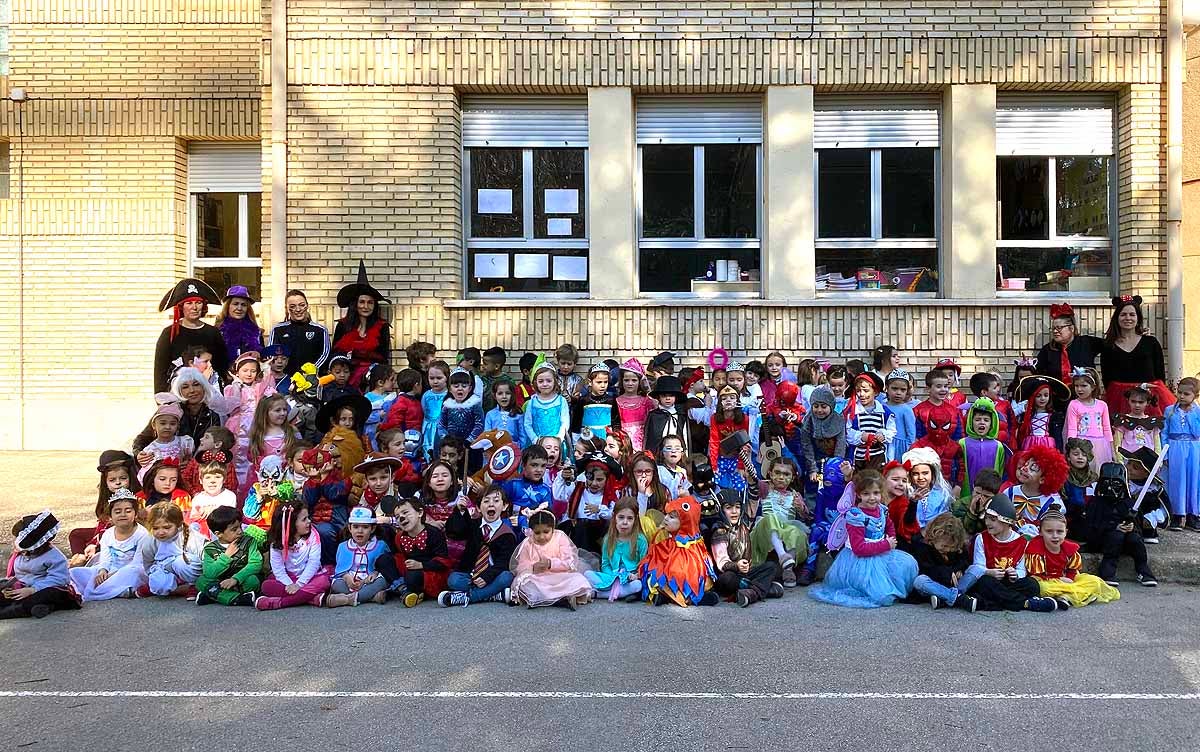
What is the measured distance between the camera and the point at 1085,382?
9.14 meters

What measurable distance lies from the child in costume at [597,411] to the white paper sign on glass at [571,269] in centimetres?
253

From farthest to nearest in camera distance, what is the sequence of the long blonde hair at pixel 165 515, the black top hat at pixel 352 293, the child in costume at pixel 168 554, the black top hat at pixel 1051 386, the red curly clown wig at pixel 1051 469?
the black top hat at pixel 352 293 < the black top hat at pixel 1051 386 < the long blonde hair at pixel 165 515 < the red curly clown wig at pixel 1051 469 < the child in costume at pixel 168 554

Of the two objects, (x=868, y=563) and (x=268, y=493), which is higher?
(x=268, y=493)

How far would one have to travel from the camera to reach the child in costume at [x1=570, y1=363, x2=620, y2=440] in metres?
9.07

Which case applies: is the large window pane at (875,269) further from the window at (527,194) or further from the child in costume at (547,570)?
the child in costume at (547,570)

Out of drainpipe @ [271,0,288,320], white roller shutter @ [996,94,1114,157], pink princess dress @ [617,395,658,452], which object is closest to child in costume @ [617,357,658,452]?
pink princess dress @ [617,395,658,452]

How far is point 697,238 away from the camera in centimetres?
1186

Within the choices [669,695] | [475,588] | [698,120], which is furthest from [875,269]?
[669,695]

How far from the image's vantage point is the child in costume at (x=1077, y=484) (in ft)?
26.5

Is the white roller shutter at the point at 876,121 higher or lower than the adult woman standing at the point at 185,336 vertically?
higher

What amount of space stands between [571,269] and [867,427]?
13.8 feet

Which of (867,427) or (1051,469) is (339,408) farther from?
(1051,469)

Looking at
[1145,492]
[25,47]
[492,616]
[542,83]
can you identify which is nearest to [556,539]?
[492,616]

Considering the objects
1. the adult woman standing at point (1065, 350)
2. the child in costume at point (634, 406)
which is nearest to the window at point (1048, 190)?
the adult woman standing at point (1065, 350)
